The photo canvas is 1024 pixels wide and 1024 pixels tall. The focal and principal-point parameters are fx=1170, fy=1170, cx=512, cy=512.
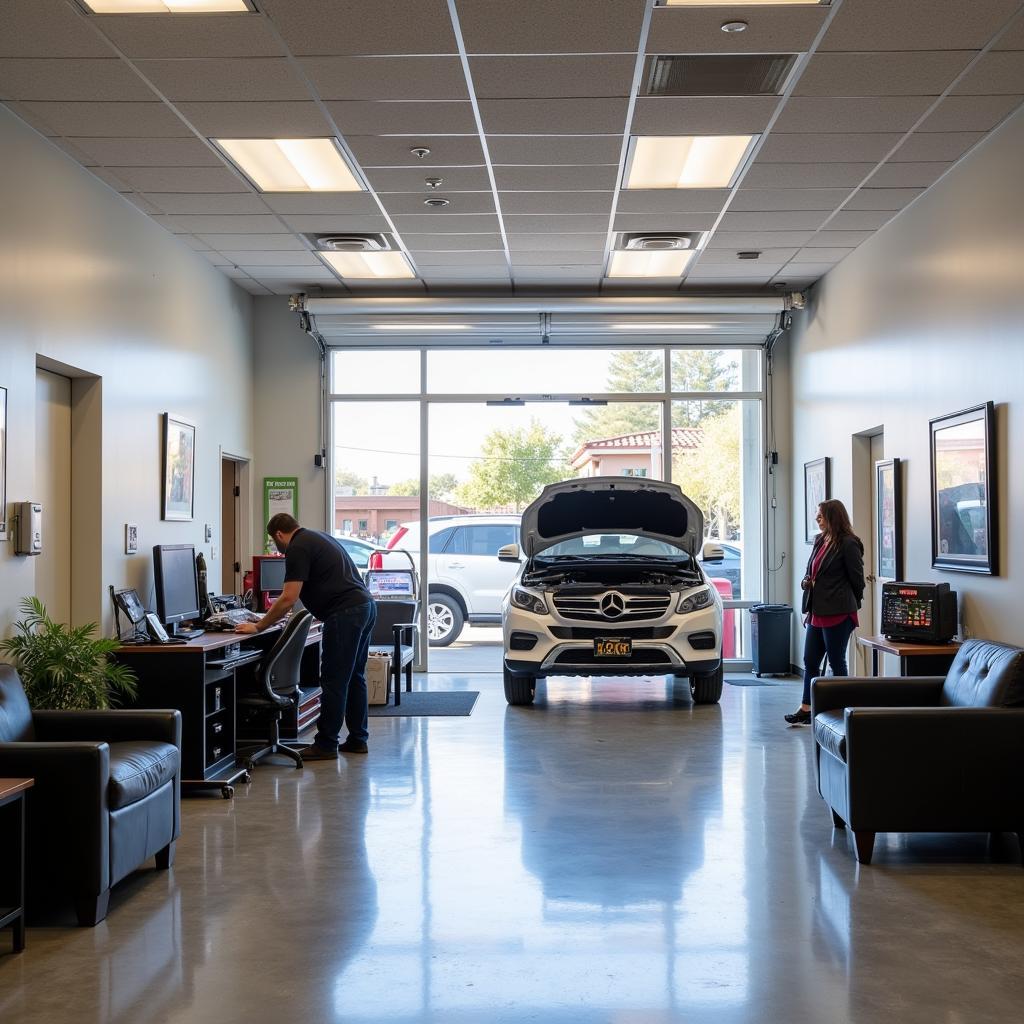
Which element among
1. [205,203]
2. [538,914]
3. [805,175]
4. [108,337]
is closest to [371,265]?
[205,203]

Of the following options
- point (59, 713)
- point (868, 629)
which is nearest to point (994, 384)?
point (868, 629)

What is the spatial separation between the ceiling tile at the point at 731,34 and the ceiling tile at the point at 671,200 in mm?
2215

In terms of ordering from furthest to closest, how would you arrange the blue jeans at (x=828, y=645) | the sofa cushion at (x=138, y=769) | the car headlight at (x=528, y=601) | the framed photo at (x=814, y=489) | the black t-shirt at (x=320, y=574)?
the framed photo at (x=814, y=489), the car headlight at (x=528, y=601), the blue jeans at (x=828, y=645), the black t-shirt at (x=320, y=574), the sofa cushion at (x=138, y=769)

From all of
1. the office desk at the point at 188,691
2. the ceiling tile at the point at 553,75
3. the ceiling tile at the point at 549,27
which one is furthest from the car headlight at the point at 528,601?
the ceiling tile at the point at 549,27

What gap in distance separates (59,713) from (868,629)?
6152mm

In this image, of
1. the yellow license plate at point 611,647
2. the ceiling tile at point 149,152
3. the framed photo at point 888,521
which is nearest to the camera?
the ceiling tile at point 149,152

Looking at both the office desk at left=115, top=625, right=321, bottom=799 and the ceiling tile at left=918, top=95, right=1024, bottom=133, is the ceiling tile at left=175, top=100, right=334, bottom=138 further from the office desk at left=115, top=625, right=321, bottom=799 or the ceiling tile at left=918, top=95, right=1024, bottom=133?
the ceiling tile at left=918, top=95, right=1024, bottom=133

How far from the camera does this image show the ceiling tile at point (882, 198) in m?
7.35

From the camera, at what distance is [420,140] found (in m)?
6.42

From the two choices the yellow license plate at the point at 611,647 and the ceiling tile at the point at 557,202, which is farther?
the yellow license plate at the point at 611,647

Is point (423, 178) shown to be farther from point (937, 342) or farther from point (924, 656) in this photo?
point (924, 656)

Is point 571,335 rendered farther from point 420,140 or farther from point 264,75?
point 264,75

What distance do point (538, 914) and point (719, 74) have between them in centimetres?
385

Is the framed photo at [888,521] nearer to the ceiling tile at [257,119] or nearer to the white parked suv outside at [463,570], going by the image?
the white parked suv outside at [463,570]
